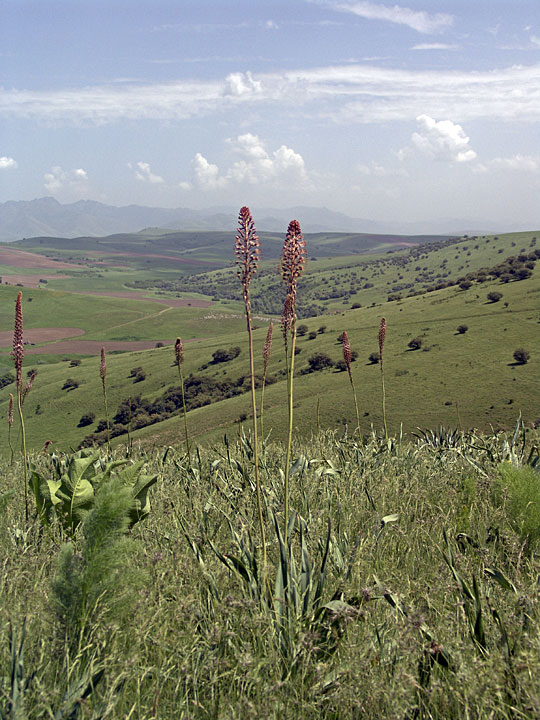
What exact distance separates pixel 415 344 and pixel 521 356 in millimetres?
12567

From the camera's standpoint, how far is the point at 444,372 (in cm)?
4516

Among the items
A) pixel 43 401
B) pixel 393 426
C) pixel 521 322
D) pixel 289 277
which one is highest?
pixel 289 277

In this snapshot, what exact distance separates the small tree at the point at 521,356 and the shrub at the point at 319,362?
727 inches

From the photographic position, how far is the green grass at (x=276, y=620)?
7.44 feet

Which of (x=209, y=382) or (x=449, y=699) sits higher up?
(x=449, y=699)

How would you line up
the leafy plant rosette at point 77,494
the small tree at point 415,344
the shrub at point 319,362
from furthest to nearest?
the shrub at point 319,362
the small tree at point 415,344
the leafy plant rosette at point 77,494

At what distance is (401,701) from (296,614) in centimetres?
78

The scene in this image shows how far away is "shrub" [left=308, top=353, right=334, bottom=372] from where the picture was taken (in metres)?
55.4

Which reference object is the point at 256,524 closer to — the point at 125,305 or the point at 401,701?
the point at 401,701

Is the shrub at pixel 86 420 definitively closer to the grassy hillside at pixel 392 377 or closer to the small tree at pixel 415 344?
the grassy hillside at pixel 392 377

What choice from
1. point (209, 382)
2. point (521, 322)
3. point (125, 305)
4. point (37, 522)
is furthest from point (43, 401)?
point (125, 305)

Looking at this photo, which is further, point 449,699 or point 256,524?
point 256,524

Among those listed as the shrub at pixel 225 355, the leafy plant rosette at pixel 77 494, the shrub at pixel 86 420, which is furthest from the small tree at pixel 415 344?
the leafy plant rosette at pixel 77 494

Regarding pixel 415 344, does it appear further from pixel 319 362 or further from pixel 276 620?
pixel 276 620
